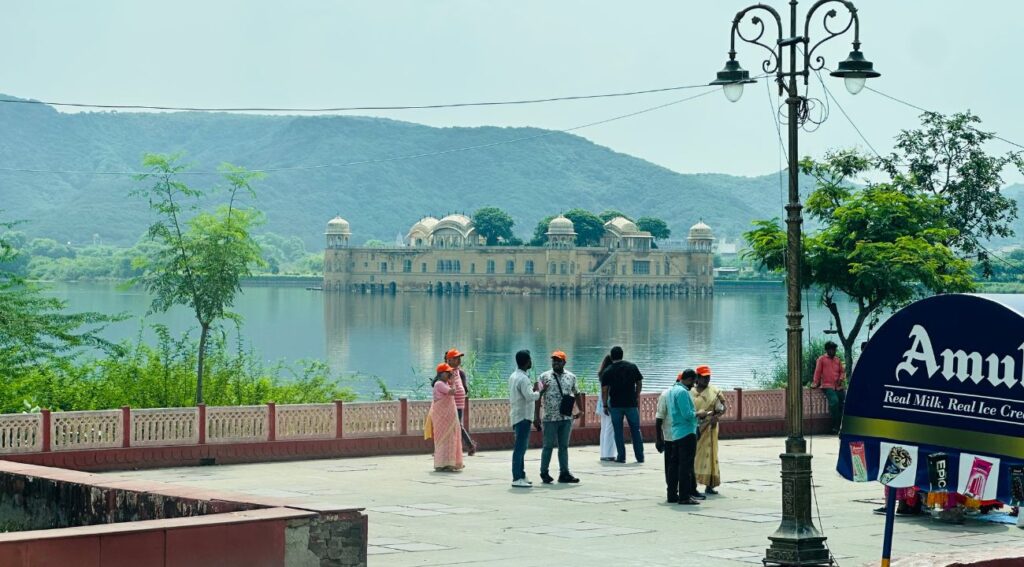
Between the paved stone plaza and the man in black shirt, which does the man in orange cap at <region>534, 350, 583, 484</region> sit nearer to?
the paved stone plaza

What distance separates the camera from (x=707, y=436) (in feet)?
50.4

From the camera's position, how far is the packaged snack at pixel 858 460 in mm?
9352

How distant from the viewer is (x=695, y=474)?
606 inches

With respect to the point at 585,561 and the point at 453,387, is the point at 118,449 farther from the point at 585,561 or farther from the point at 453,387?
the point at 585,561

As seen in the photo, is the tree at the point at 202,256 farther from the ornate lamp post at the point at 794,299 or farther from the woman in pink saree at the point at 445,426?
the ornate lamp post at the point at 794,299

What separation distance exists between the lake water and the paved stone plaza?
27.3 meters

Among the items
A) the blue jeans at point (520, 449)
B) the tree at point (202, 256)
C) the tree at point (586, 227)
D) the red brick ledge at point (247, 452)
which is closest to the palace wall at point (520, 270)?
the tree at point (586, 227)

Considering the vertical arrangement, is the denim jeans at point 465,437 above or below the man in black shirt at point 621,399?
below

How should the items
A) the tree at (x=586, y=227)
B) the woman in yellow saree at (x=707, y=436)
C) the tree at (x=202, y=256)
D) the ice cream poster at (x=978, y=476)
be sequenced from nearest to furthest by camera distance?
the ice cream poster at (x=978, y=476), the woman in yellow saree at (x=707, y=436), the tree at (x=202, y=256), the tree at (x=586, y=227)

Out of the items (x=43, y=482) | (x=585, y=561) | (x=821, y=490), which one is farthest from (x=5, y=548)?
(x=821, y=490)

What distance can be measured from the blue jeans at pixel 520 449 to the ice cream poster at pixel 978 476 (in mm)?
7360

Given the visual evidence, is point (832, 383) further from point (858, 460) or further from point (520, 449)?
point (858, 460)

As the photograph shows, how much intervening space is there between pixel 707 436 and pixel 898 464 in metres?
6.24

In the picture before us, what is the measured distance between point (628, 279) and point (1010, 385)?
181359 millimetres
